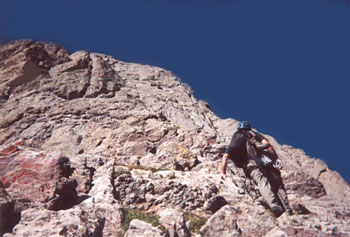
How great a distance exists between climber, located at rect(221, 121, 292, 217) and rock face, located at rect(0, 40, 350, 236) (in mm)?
677

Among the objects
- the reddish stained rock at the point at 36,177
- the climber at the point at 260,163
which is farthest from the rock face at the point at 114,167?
the climber at the point at 260,163

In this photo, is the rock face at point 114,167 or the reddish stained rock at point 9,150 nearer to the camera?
the rock face at point 114,167

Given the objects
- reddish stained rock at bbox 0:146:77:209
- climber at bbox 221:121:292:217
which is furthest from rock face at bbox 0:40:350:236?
climber at bbox 221:121:292:217

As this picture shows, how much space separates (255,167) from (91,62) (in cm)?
3944

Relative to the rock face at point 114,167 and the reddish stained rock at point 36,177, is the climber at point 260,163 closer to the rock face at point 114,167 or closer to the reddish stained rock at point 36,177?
the rock face at point 114,167

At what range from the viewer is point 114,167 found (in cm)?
1521

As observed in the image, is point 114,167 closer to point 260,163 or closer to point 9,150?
point 9,150

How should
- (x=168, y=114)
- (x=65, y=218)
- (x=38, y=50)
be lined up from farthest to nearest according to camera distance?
1. (x=38, y=50)
2. (x=168, y=114)
3. (x=65, y=218)

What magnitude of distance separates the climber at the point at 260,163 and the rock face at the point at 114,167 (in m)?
0.68

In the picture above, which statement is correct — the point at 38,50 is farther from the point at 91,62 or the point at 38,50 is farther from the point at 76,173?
the point at 76,173

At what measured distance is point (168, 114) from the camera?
126 feet

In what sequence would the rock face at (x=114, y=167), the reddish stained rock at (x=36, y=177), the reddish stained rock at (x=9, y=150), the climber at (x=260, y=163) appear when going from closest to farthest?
1. the rock face at (x=114, y=167)
2. the reddish stained rock at (x=36, y=177)
3. the climber at (x=260, y=163)
4. the reddish stained rock at (x=9, y=150)


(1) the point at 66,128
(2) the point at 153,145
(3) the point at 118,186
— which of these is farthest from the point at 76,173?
(1) the point at 66,128

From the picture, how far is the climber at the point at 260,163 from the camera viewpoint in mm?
9406
